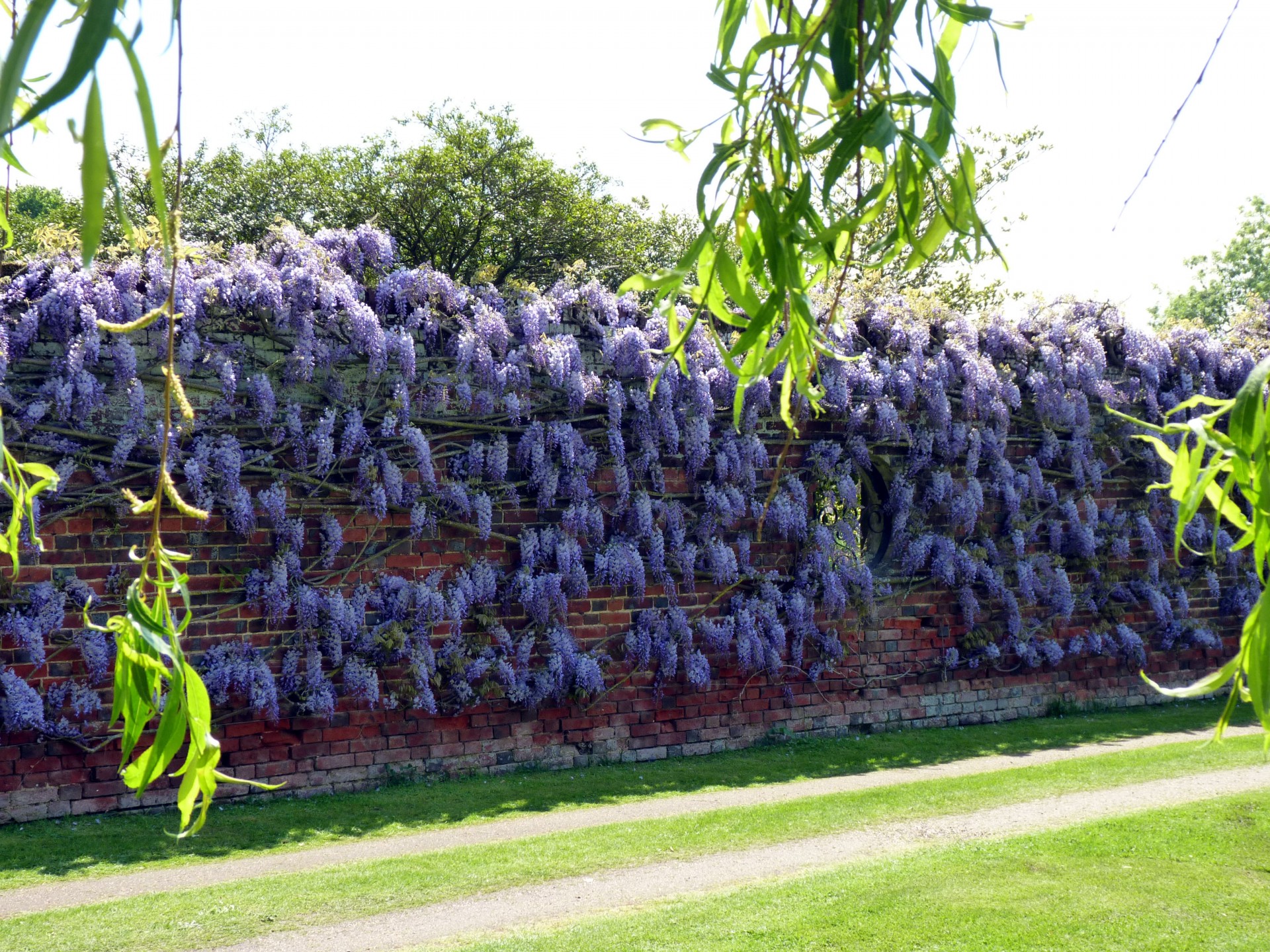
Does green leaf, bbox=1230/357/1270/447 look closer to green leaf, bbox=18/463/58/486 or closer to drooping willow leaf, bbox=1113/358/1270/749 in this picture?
drooping willow leaf, bbox=1113/358/1270/749

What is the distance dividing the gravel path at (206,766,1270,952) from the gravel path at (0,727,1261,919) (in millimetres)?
840

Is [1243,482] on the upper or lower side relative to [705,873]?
upper

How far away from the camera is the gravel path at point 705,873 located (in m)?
4.44

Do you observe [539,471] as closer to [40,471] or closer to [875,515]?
[875,515]

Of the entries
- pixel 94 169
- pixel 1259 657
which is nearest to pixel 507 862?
pixel 1259 657

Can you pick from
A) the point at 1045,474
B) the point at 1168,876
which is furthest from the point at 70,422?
the point at 1045,474

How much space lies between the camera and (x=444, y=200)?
19.5 m

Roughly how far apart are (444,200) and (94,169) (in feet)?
63.0

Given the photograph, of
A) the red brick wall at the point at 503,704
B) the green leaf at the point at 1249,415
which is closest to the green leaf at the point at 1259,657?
the green leaf at the point at 1249,415

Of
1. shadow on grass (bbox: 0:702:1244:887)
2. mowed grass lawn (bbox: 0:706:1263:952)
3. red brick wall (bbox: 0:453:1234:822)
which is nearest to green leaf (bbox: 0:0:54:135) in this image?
mowed grass lawn (bbox: 0:706:1263:952)

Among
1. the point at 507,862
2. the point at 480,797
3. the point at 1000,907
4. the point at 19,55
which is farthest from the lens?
the point at 480,797

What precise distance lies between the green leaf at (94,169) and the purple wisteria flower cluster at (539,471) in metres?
4.92

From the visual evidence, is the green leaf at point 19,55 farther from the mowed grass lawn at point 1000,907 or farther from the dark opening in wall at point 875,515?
the dark opening in wall at point 875,515

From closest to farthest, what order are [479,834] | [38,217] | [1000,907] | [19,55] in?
1. [19,55]
2. [1000,907]
3. [479,834]
4. [38,217]
